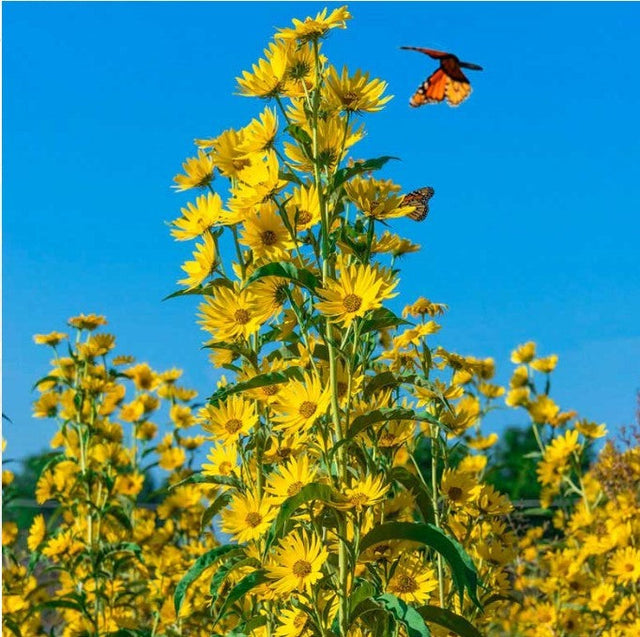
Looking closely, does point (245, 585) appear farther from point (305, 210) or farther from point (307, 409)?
point (305, 210)

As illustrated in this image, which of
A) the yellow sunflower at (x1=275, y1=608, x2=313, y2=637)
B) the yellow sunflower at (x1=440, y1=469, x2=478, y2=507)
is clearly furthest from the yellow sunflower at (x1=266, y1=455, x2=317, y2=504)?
the yellow sunflower at (x1=440, y1=469, x2=478, y2=507)

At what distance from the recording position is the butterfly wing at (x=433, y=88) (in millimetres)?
3762

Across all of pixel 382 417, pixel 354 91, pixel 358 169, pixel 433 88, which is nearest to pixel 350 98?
pixel 354 91

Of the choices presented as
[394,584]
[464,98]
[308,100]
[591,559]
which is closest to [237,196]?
[308,100]

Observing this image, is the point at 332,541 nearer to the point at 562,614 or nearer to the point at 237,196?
the point at 237,196

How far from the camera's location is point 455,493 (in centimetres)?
266

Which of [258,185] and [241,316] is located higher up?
[258,185]

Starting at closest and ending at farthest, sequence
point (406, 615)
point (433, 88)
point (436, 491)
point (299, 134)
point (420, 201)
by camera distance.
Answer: point (406, 615)
point (299, 134)
point (420, 201)
point (436, 491)
point (433, 88)

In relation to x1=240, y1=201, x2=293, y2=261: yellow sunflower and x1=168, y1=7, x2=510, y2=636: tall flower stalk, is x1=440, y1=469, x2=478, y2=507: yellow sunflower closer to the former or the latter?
x1=168, y1=7, x2=510, y2=636: tall flower stalk

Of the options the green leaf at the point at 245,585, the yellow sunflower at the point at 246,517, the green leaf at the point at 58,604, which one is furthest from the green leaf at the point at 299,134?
the green leaf at the point at 58,604

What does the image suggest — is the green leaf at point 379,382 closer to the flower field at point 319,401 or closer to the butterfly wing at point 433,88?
the flower field at point 319,401

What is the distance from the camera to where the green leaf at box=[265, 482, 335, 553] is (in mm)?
1815

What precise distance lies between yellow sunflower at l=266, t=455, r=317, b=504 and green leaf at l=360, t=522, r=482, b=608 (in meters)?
0.19

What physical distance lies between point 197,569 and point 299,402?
53cm
